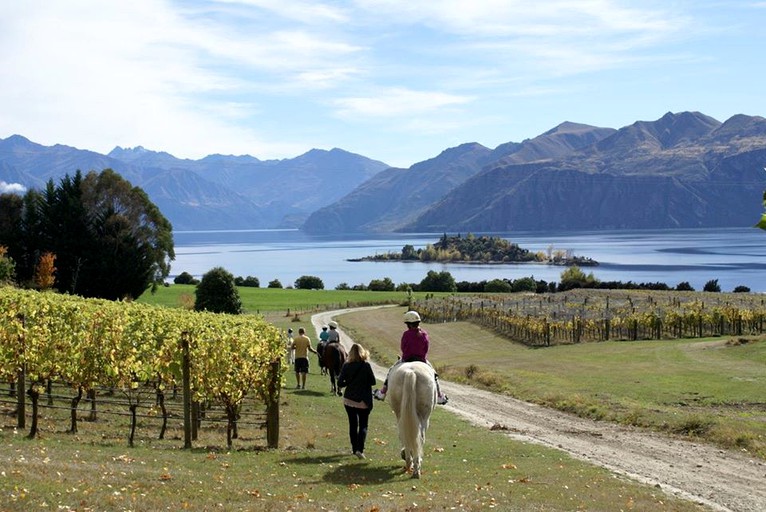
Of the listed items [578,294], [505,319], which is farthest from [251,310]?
[578,294]

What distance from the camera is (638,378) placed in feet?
109

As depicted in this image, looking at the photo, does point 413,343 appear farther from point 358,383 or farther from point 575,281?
point 575,281

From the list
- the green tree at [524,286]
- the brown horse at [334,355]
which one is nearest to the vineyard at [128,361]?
the brown horse at [334,355]

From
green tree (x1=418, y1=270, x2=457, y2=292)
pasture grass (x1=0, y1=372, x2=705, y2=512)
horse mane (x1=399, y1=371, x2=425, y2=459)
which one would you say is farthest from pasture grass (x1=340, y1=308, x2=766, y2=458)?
green tree (x1=418, y1=270, x2=457, y2=292)

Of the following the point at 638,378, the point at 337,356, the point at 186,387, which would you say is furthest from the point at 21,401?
the point at 638,378

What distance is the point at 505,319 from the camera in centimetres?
6350

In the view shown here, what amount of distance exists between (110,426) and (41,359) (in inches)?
86.7

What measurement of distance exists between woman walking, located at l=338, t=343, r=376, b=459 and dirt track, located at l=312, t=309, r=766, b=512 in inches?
215

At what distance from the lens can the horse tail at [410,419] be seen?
46.4 feet

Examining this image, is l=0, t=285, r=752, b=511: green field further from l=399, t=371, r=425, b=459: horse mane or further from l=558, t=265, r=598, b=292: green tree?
l=558, t=265, r=598, b=292: green tree

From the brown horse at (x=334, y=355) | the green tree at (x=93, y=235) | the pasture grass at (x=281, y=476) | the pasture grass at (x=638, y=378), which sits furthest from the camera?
the green tree at (x=93, y=235)

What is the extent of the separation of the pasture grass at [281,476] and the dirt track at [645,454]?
902mm

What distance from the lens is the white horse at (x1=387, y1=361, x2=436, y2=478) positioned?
1418cm

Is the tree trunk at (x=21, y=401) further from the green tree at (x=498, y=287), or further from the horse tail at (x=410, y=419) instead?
the green tree at (x=498, y=287)
